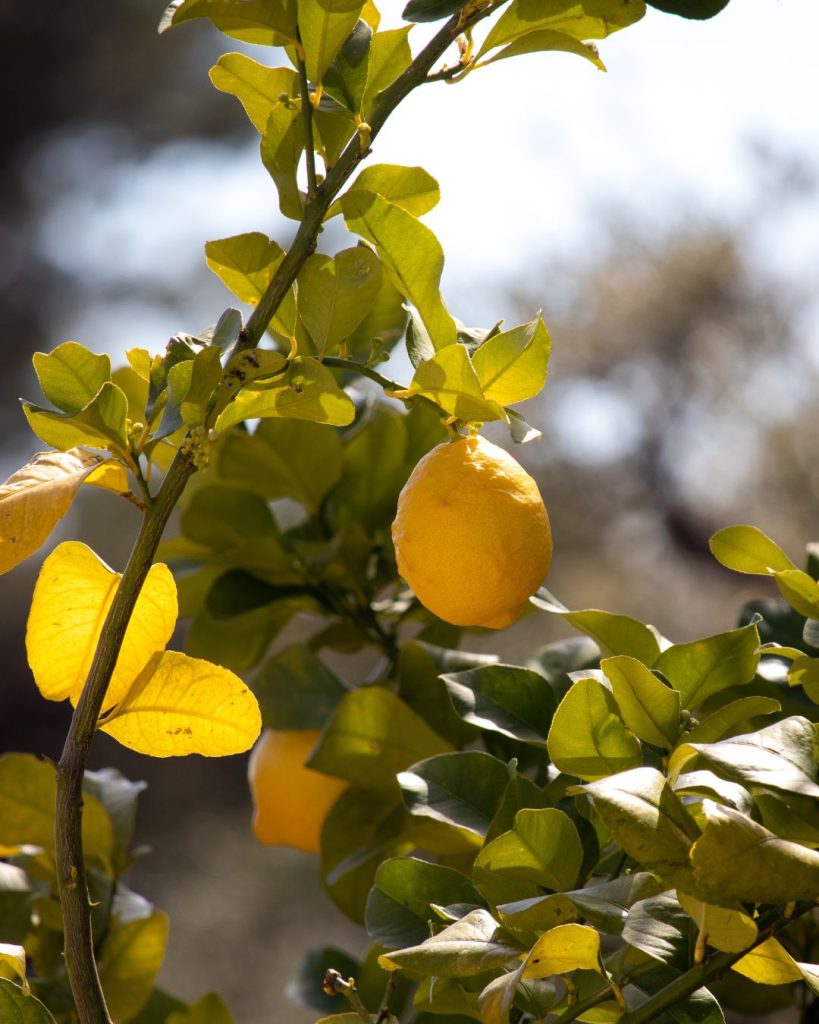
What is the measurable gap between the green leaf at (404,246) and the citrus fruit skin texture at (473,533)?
4 centimetres

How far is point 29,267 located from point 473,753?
347 centimetres

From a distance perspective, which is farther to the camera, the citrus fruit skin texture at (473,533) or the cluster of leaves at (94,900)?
the cluster of leaves at (94,900)

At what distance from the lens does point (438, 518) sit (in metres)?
0.31

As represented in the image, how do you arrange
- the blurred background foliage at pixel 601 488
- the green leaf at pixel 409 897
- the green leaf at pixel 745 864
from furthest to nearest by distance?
the blurred background foliage at pixel 601 488 → the green leaf at pixel 409 897 → the green leaf at pixel 745 864

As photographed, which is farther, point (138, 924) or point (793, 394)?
point (793, 394)

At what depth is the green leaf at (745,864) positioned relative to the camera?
0.61 ft

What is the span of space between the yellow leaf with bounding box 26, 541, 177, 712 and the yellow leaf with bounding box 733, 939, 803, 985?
0.55 ft

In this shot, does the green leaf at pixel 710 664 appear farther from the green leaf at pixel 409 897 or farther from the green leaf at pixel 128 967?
the green leaf at pixel 128 967

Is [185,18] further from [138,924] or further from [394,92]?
→ [138,924]

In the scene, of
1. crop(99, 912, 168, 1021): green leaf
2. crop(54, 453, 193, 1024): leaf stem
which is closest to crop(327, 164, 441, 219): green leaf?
crop(54, 453, 193, 1024): leaf stem

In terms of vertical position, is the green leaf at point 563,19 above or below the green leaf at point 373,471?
above

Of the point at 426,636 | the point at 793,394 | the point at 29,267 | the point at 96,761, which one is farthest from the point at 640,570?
the point at 29,267

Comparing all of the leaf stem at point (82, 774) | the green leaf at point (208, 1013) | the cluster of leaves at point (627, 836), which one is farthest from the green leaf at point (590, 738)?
the green leaf at point (208, 1013)

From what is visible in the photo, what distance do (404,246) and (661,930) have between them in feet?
0.62
